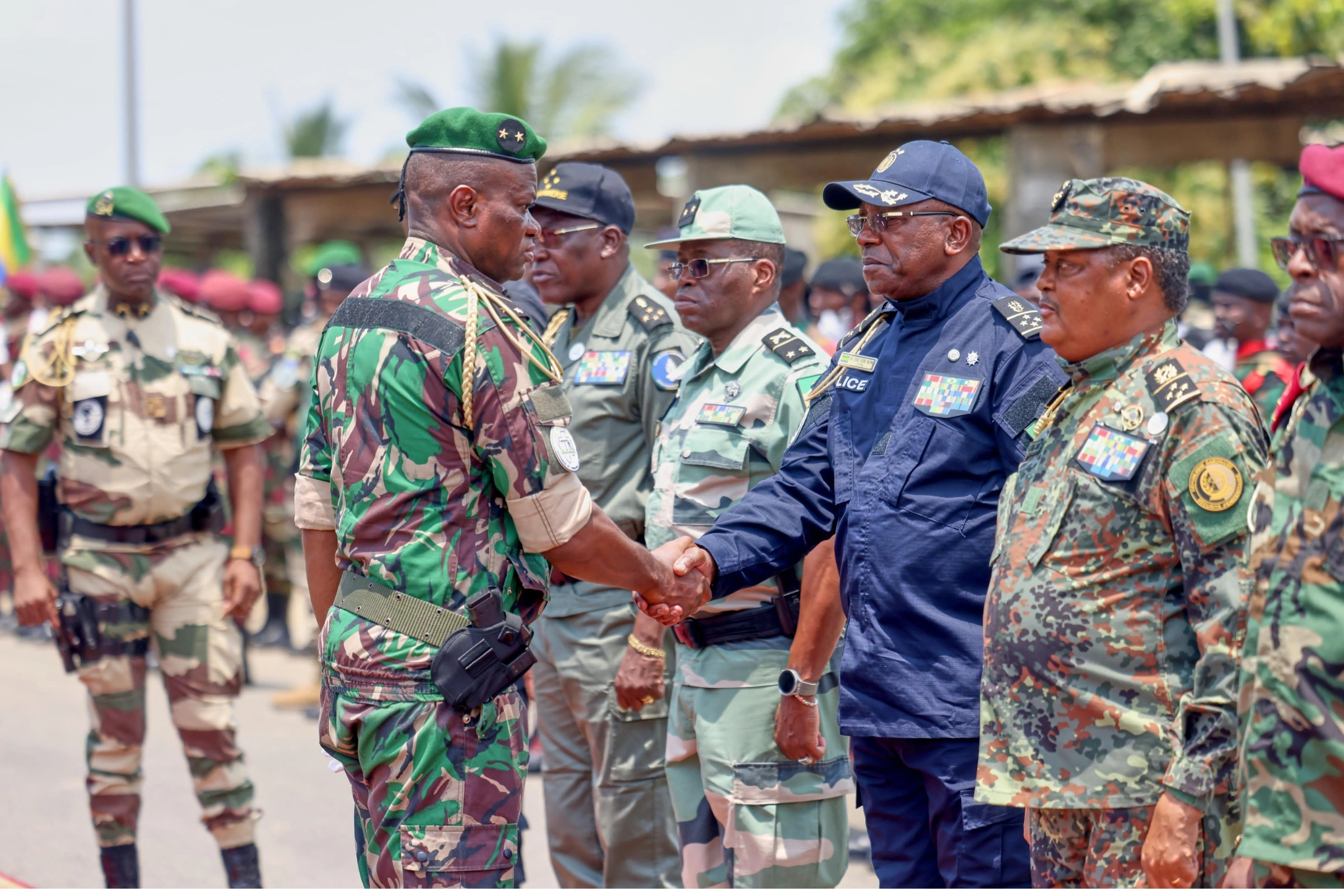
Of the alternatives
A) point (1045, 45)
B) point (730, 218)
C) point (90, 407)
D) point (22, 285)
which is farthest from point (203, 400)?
point (1045, 45)

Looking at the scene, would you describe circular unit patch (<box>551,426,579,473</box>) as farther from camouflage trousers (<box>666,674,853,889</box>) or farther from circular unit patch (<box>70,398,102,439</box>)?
circular unit patch (<box>70,398,102,439</box>)

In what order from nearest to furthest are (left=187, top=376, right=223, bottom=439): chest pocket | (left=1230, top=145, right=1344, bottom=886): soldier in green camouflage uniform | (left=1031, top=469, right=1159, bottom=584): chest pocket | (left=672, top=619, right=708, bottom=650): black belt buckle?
(left=1230, top=145, right=1344, bottom=886): soldier in green camouflage uniform, (left=1031, top=469, right=1159, bottom=584): chest pocket, (left=672, top=619, right=708, bottom=650): black belt buckle, (left=187, top=376, right=223, bottom=439): chest pocket

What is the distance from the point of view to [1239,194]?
62.5 feet

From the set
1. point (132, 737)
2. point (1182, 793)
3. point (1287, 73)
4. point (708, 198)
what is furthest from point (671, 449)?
point (1287, 73)

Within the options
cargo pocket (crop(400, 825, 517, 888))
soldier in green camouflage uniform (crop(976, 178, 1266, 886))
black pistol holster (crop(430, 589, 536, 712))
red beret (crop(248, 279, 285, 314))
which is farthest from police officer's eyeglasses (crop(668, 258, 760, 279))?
red beret (crop(248, 279, 285, 314))

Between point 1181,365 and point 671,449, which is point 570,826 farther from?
point 1181,365

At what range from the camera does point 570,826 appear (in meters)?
4.82

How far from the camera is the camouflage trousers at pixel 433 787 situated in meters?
2.96

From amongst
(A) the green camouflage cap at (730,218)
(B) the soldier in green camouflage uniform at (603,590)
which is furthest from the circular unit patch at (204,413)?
(A) the green camouflage cap at (730,218)

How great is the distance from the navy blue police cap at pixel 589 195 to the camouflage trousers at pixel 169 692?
202 cm

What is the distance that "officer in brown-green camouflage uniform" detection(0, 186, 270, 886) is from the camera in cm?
513

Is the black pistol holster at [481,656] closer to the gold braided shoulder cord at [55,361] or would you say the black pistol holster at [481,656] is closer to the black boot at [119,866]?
the black boot at [119,866]

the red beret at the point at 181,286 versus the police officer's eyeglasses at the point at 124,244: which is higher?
the police officer's eyeglasses at the point at 124,244

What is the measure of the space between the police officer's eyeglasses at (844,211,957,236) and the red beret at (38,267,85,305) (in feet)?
29.7
